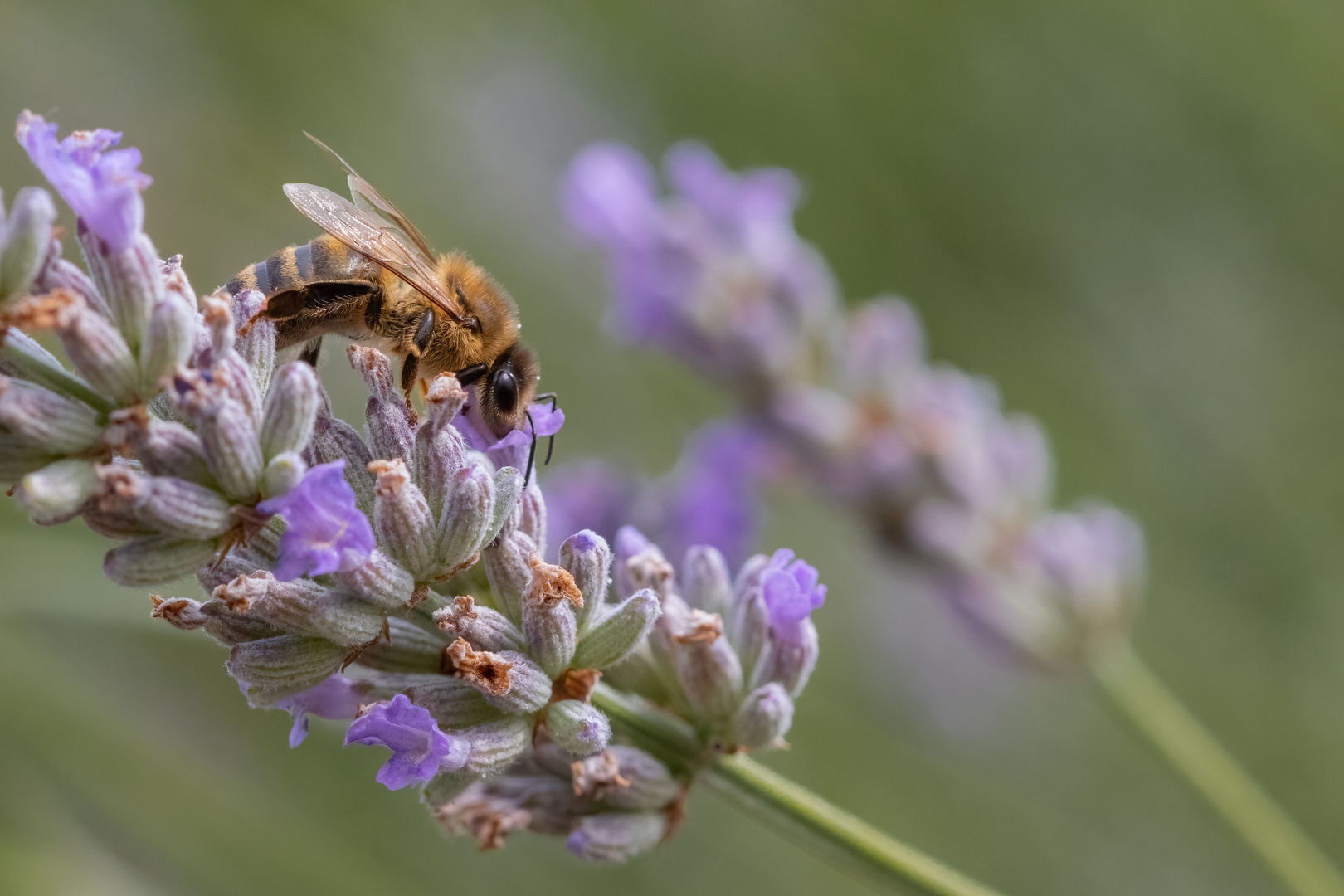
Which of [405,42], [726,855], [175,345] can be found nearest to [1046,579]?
[726,855]

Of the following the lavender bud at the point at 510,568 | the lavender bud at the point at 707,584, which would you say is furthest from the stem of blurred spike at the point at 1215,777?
the lavender bud at the point at 510,568

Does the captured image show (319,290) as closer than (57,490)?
No

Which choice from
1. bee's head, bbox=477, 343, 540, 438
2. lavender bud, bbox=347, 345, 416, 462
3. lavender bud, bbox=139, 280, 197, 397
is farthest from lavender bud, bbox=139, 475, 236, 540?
bee's head, bbox=477, 343, 540, 438

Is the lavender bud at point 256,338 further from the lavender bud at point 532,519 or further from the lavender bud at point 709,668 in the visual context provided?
the lavender bud at point 709,668

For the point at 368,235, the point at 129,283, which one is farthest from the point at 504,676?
the point at 368,235

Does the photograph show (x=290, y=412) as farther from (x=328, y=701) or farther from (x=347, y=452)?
(x=328, y=701)
